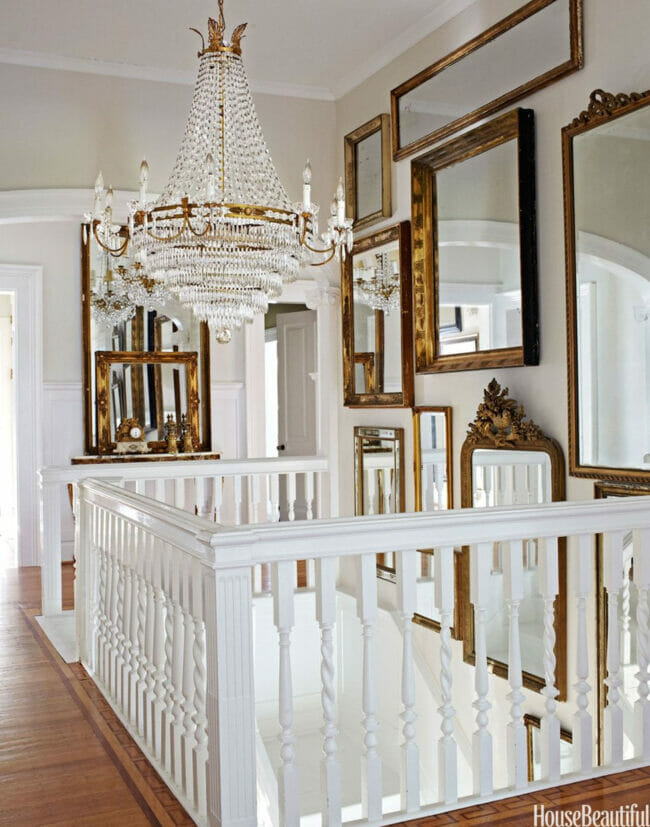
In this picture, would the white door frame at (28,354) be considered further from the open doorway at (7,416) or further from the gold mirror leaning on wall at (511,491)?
the gold mirror leaning on wall at (511,491)

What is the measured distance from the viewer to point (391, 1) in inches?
177

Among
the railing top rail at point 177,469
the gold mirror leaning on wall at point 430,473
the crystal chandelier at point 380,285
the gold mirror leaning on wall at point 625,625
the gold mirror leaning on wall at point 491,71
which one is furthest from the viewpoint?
the crystal chandelier at point 380,285

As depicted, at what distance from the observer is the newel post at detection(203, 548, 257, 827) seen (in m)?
2.08

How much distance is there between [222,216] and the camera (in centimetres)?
354

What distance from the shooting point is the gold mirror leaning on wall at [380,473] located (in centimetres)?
513

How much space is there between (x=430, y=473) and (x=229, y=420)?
2.80 m

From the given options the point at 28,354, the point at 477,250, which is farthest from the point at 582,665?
the point at 28,354

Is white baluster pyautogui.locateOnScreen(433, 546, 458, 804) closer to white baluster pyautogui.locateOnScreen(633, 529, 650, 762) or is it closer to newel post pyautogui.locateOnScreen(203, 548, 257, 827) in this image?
newel post pyautogui.locateOnScreen(203, 548, 257, 827)

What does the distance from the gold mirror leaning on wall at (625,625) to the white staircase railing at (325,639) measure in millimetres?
536

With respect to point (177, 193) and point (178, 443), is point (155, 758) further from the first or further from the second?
point (178, 443)

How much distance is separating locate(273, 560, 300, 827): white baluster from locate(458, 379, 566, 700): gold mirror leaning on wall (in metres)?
1.70

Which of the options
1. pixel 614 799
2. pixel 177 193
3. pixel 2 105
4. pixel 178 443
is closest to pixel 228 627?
pixel 614 799

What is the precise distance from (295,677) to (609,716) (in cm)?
315

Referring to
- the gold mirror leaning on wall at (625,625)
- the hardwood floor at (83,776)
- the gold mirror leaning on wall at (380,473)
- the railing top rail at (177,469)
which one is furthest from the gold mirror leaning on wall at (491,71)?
the hardwood floor at (83,776)
